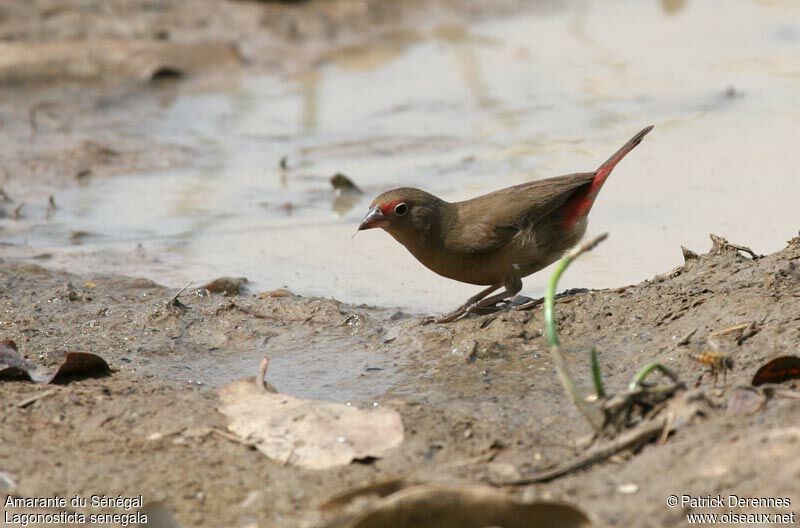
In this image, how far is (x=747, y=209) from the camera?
21.6 feet

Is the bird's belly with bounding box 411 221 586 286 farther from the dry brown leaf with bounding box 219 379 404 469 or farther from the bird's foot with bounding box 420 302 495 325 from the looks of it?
the dry brown leaf with bounding box 219 379 404 469

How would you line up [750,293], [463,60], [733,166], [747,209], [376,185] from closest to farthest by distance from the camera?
1. [750,293]
2. [747,209]
3. [733,166]
4. [376,185]
5. [463,60]

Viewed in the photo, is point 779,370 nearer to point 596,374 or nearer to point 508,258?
point 596,374

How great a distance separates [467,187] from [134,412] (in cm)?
404

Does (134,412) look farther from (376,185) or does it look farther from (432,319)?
(376,185)

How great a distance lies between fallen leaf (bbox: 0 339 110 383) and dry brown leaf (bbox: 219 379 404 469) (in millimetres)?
666

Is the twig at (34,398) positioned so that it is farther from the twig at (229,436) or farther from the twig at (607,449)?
the twig at (607,449)

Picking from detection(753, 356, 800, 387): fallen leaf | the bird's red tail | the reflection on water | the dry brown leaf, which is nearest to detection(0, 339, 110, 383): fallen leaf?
the dry brown leaf

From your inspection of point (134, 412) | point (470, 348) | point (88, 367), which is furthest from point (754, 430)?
point (88, 367)

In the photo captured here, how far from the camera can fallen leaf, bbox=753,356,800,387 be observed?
3617mm

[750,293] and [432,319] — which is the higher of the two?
[750,293]

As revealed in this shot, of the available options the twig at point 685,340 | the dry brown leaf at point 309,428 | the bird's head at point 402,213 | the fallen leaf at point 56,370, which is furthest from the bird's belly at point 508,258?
the fallen leaf at point 56,370

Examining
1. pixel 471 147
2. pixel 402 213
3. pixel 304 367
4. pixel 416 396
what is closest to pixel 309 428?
pixel 416 396

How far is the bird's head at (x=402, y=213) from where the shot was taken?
5461mm
